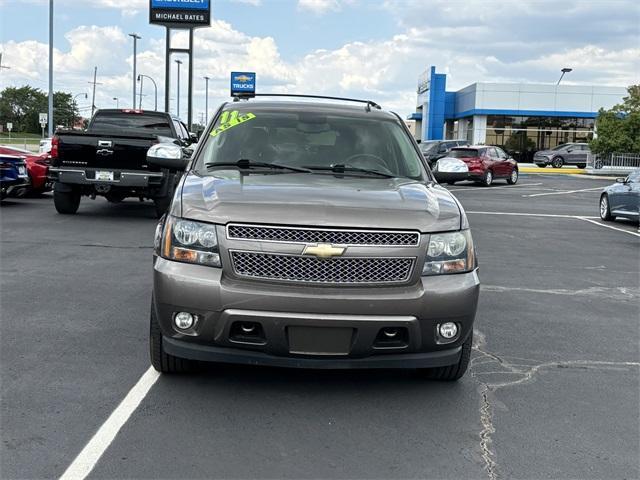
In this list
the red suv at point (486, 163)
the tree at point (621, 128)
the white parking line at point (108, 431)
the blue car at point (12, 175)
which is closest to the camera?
the white parking line at point (108, 431)

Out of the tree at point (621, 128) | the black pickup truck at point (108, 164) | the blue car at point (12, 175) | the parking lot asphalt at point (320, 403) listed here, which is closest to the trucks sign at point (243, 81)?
the tree at point (621, 128)

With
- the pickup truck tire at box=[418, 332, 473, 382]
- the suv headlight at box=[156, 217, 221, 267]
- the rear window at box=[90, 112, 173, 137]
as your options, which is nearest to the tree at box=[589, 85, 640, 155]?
the rear window at box=[90, 112, 173, 137]

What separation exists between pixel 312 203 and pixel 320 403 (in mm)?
1182

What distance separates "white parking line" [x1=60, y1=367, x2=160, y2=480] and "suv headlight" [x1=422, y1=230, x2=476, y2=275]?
5.99 feet

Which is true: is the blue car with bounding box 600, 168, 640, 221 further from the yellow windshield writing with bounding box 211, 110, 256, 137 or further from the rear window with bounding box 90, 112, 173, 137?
the yellow windshield writing with bounding box 211, 110, 256, 137

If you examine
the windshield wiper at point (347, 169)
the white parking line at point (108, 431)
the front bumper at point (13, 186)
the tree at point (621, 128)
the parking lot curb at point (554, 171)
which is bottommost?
the white parking line at point (108, 431)

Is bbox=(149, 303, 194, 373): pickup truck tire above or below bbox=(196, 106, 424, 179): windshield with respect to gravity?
below

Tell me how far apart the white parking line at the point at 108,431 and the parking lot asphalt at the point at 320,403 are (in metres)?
0.04

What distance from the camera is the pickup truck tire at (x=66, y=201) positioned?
43.5 ft

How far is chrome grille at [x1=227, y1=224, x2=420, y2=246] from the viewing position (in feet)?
13.2

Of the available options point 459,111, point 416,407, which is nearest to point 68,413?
point 416,407

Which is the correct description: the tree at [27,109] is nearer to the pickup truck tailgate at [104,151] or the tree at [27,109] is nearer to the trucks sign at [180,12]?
the trucks sign at [180,12]

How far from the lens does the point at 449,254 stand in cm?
424

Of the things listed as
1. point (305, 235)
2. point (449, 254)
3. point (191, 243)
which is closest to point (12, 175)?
point (191, 243)
